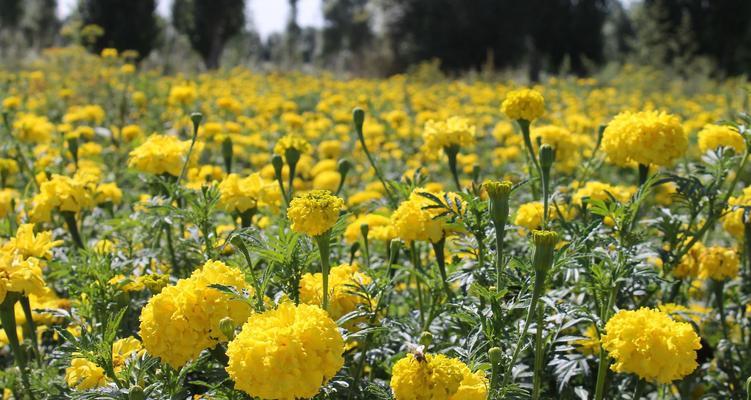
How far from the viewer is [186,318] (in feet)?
4.20

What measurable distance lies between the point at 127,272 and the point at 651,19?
25871 mm

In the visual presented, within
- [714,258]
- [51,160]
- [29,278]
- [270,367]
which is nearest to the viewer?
[270,367]

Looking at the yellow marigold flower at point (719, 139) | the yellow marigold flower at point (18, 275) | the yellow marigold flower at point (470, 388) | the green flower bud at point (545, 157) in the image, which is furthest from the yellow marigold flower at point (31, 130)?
the yellow marigold flower at point (719, 139)

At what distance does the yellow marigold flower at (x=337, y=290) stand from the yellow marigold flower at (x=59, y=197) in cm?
99

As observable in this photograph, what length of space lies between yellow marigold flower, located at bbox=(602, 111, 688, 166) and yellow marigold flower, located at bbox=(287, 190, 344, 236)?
1.03 m

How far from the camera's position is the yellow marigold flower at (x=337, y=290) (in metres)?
1.56

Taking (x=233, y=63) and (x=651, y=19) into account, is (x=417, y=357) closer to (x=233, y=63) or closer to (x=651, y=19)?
(x=233, y=63)

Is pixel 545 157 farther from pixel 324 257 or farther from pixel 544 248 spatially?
pixel 324 257

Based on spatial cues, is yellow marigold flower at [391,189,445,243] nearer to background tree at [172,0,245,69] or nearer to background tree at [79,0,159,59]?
background tree at [79,0,159,59]

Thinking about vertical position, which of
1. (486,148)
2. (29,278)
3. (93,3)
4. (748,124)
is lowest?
(486,148)

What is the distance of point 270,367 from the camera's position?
1.11m

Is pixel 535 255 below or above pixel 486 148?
above

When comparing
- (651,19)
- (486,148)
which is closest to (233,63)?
(486,148)

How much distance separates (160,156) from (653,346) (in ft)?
5.09
